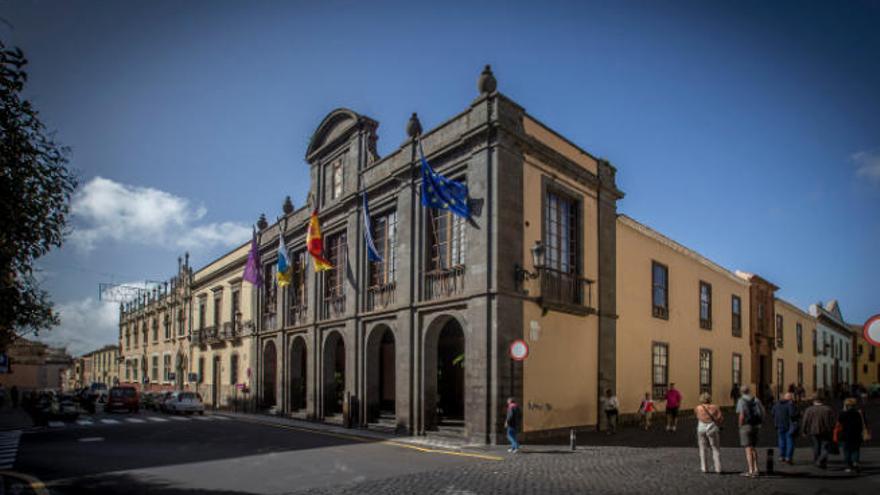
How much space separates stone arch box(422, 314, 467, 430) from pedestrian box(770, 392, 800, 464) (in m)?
9.30

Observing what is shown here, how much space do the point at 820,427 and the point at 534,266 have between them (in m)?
8.37

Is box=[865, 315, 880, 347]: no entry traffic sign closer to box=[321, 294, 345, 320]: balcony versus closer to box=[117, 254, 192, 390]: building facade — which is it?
box=[321, 294, 345, 320]: balcony

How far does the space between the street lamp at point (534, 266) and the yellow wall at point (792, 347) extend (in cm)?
2629

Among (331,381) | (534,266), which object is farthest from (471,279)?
(331,381)

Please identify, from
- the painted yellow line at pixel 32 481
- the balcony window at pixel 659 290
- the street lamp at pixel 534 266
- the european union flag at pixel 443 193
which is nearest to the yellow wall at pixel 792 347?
the balcony window at pixel 659 290

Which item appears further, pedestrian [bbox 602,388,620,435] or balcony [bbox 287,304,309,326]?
balcony [bbox 287,304,309,326]

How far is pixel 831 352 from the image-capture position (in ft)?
170

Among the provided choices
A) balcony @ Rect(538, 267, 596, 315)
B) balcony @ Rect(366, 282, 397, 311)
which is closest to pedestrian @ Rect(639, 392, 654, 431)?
balcony @ Rect(538, 267, 596, 315)

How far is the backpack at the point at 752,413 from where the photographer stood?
11.5 metres

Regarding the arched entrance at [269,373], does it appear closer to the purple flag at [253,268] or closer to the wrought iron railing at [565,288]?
the purple flag at [253,268]

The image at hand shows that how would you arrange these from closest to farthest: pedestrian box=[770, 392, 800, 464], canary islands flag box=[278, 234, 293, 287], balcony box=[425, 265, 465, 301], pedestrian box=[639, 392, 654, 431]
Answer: pedestrian box=[770, 392, 800, 464] → balcony box=[425, 265, 465, 301] → pedestrian box=[639, 392, 654, 431] → canary islands flag box=[278, 234, 293, 287]

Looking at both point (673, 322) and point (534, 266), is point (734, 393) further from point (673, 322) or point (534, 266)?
point (534, 266)

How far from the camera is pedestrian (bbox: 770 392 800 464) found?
12539 millimetres

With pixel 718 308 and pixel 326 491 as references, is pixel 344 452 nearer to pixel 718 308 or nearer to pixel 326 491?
pixel 326 491
